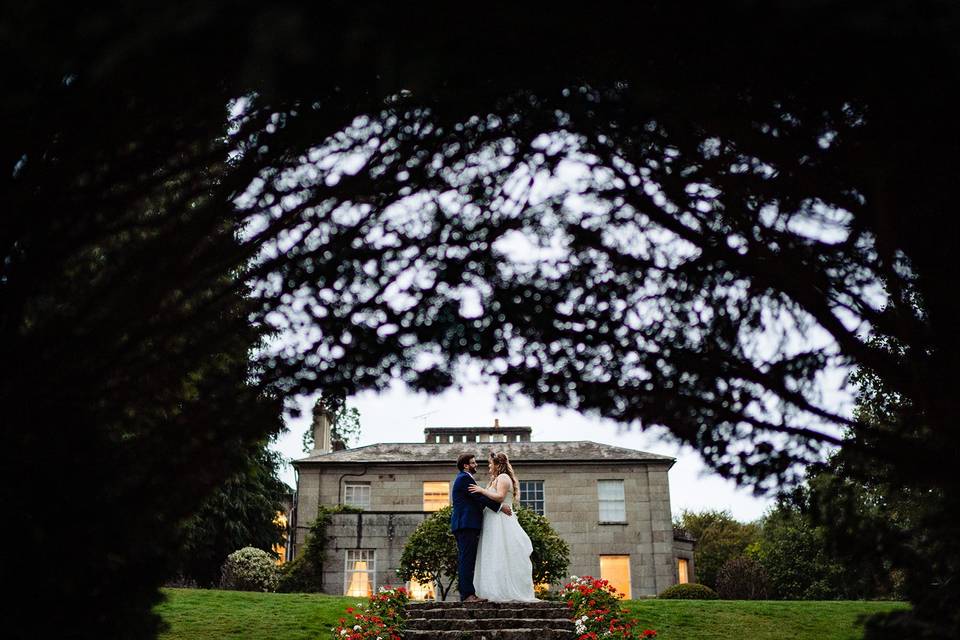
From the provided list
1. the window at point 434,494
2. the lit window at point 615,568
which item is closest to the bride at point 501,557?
the lit window at point 615,568

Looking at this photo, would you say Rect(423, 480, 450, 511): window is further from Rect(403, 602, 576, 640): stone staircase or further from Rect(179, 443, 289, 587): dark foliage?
Rect(403, 602, 576, 640): stone staircase

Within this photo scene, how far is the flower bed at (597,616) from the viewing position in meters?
8.86

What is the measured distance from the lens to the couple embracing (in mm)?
9914

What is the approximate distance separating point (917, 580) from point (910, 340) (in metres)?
1.13

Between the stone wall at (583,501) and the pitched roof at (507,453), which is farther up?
the pitched roof at (507,453)

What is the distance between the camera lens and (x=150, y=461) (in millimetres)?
3633

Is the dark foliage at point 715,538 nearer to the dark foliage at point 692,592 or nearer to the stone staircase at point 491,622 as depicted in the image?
the dark foliage at point 692,592

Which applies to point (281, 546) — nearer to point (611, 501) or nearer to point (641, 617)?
point (611, 501)

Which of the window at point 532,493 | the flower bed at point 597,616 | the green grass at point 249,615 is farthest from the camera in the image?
the window at point 532,493

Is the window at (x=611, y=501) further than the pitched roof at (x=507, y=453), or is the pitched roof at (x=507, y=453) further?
the pitched roof at (x=507, y=453)

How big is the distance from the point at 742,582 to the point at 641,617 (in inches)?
791

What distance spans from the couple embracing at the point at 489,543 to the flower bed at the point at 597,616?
0.89 m

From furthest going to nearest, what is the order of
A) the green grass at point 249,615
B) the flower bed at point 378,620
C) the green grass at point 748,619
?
the green grass at point 748,619 < the green grass at point 249,615 < the flower bed at point 378,620

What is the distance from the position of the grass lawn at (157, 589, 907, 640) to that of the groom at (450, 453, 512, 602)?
8.81 feet
